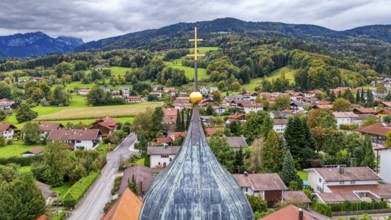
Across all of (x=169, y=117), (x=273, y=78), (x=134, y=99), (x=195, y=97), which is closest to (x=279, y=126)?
(x=169, y=117)

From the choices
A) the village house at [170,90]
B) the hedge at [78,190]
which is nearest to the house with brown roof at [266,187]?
the hedge at [78,190]

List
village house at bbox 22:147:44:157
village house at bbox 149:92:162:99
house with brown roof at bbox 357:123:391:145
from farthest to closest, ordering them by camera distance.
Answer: village house at bbox 149:92:162:99 < house with brown roof at bbox 357:123:391:145 < village house at bbox 22:147:44:157

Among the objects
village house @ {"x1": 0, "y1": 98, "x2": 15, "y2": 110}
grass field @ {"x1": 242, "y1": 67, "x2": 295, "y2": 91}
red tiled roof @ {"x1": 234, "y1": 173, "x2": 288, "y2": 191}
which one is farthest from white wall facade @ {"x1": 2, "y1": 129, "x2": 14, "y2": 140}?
grass field @ {"x1": 242, "y1": 67, "x2": 295, "y2": 91}

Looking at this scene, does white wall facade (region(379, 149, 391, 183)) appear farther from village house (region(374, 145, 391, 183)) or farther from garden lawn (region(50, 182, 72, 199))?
garden lawn (region(50, 182, 72, 199))

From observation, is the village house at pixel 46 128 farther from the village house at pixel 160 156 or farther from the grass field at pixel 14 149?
the village house at pixel 160 156

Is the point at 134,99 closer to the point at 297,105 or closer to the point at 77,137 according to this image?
the point at 297,105

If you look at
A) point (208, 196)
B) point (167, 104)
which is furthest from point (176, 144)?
point (208, 196)
